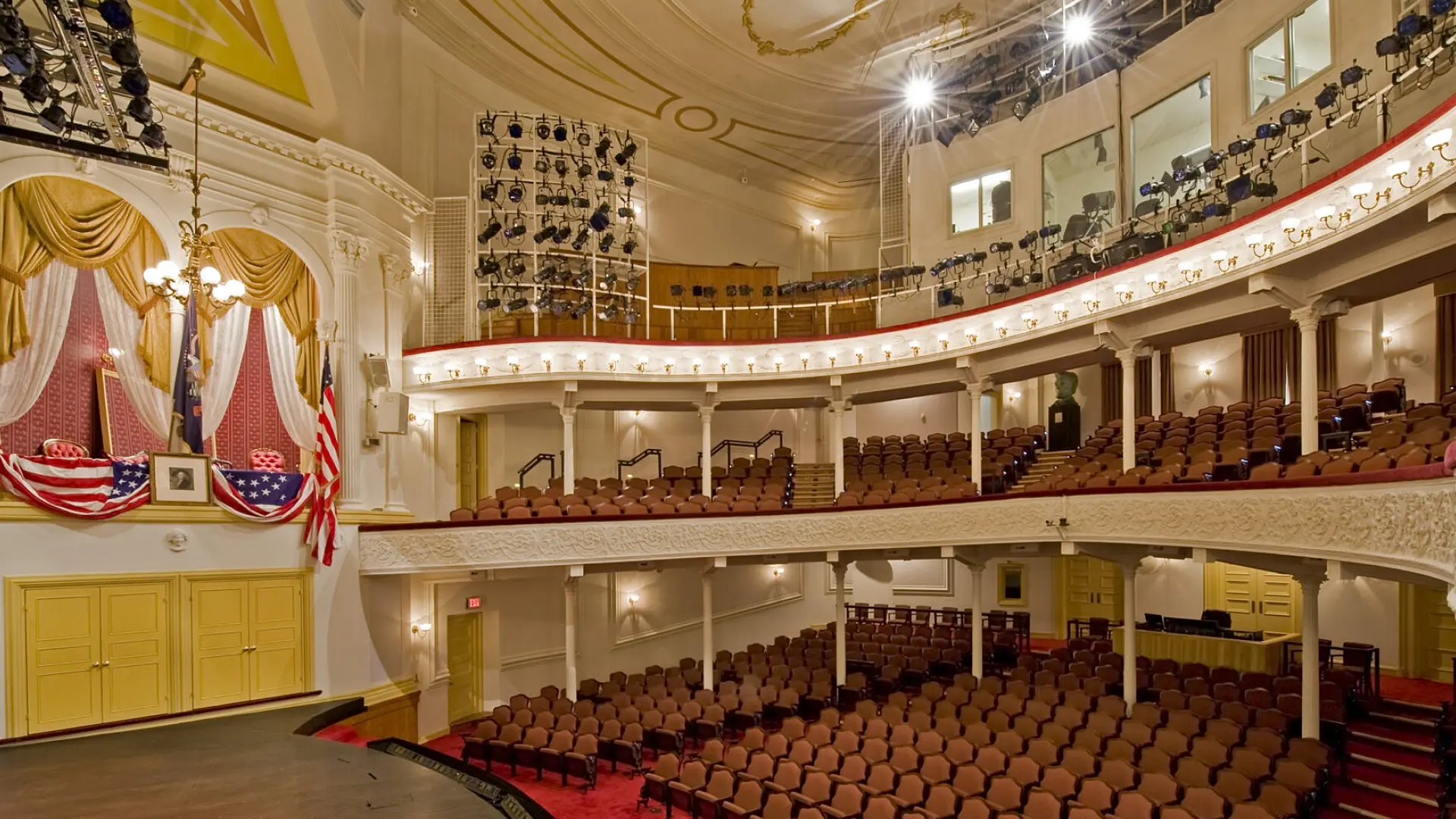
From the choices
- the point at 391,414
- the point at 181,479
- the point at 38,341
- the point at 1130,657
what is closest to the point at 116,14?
the point at 38,341

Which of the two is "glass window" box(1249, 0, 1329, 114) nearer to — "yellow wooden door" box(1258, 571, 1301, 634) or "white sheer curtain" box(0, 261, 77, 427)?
"yellow wooden door" box(1258, 571, 1301, 634)

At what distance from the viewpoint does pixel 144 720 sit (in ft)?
35.9

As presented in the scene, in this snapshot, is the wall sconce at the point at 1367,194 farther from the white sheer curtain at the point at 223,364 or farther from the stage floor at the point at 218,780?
the white sheer curtain at the point at 223,364

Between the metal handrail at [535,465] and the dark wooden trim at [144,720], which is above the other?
the metal handrail at [535,465]

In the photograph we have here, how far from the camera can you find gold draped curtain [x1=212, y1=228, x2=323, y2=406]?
12.8 metres

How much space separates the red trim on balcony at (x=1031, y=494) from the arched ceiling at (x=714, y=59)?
32.6ft

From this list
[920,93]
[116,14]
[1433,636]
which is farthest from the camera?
[920,93]

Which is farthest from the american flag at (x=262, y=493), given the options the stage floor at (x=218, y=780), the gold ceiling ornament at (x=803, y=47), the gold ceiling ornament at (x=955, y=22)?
the gold ceiling ornament at (x=955, y=22)

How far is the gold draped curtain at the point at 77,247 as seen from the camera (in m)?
10.2

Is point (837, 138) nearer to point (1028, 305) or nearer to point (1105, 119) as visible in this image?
point (1105, 119)

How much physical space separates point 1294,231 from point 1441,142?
8.03ft

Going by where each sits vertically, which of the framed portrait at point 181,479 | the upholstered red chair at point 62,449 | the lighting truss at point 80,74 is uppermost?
the lighting truss at point 80,74

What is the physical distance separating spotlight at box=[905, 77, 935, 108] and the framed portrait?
1606cm

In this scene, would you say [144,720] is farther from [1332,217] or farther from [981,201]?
[981,201]
